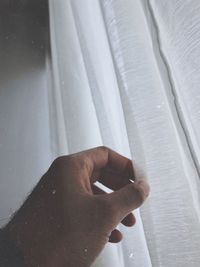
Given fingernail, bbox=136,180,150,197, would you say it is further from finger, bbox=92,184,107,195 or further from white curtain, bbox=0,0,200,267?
finger, bbox=92,184,107,195

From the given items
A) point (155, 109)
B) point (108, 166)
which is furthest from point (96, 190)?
point (155, 109)

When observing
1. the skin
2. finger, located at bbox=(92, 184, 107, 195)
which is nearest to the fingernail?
the skin

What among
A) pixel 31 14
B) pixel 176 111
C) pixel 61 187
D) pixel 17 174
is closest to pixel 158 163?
pixel 176 111

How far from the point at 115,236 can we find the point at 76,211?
56 mm

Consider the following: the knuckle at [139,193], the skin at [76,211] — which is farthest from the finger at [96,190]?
the knuckle at [139,193]

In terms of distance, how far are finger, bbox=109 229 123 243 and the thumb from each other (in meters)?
0.04

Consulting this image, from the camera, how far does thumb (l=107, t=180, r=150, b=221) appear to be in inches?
12.2

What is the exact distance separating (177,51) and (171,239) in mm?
146

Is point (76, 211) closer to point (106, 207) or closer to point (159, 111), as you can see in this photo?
point (106, 207)

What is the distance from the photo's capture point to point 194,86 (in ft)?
0.78

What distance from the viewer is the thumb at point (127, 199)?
31 cm

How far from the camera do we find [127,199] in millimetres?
334

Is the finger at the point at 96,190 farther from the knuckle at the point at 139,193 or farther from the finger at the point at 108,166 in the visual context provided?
the knuckle at the point at 139,193

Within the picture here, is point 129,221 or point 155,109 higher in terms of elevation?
point 155,109
